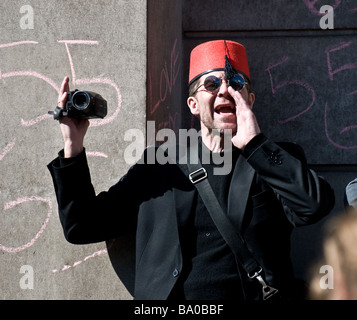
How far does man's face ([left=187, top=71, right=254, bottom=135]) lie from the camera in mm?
2721

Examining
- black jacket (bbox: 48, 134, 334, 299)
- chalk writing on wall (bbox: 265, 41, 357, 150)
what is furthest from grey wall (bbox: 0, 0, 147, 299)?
chalk writing on wall (bbox: 265, 41, 357, 150)

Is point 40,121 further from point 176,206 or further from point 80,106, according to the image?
point 176,206

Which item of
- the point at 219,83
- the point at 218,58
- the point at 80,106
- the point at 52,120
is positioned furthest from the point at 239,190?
the point at 52,120

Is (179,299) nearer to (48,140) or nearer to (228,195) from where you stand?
(228,195)

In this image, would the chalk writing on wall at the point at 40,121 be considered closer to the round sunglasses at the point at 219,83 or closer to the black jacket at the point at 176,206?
the black jacket at the point at 176,206

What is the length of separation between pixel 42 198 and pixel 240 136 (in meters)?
1.36

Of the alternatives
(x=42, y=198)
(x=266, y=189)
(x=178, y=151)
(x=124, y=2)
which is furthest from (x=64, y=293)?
(x=124, y=2)

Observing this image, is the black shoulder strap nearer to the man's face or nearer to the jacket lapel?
the jacket lapel

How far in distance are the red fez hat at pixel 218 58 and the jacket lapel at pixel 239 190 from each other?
1.84 ft

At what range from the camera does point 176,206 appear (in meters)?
2.65

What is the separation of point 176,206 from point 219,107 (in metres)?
0.58

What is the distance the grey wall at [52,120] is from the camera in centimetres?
314

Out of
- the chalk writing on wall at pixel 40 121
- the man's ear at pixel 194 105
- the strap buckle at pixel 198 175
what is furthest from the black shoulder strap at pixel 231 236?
the chalk writing on wall at pixel 40 121

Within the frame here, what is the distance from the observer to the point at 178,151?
9.34 ft
